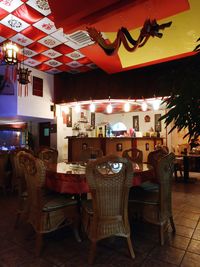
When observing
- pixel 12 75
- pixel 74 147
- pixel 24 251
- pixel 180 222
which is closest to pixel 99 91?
pixel 74 147

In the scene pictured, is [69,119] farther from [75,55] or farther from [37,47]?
[37,47]

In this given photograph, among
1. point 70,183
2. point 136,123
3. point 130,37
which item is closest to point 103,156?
point 70,183

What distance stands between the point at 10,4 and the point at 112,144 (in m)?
4.26

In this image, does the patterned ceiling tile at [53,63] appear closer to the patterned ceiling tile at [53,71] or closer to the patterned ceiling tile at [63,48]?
the patterned ceiling tile at [53,71]

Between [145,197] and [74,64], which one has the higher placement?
[74,64]

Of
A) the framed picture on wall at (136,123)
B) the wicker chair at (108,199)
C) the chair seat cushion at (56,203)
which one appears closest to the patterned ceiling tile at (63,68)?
the framed picture on wall at (136,123)

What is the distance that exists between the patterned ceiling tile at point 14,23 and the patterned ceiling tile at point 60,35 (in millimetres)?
613

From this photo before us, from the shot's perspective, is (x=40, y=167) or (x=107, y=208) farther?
(x=40, y=167)

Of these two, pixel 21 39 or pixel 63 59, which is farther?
pixel 63 59

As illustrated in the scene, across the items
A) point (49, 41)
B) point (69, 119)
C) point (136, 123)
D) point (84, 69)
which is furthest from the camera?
point (136, 123)

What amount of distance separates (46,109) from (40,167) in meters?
5.11

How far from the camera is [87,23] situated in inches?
123

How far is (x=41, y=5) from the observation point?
3.44 m

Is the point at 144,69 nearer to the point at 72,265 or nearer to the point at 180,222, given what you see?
the point at 180,222
